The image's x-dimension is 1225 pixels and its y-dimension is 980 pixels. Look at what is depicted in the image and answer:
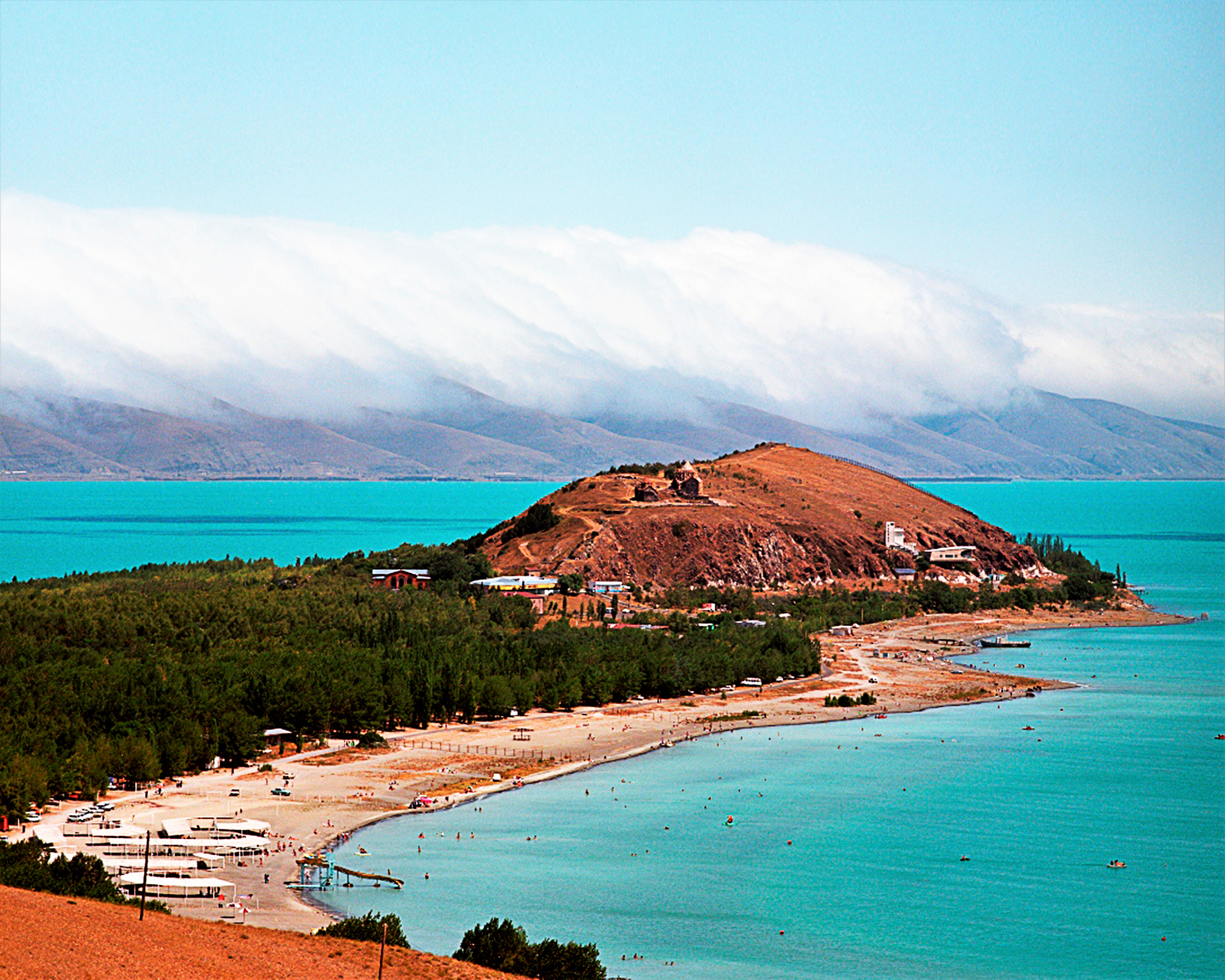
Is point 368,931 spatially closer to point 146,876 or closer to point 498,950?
point 498,950

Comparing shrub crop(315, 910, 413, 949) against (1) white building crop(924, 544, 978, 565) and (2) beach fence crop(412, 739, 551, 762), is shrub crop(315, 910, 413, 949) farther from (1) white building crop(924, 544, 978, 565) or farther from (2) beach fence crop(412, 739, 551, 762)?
(1) white building crop(924, 544, 978, 565)

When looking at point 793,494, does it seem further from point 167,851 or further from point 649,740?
point 167,851

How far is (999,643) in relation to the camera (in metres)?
143

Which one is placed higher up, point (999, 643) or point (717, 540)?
point (717, 540)

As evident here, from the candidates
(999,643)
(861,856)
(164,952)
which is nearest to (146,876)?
(164,952)

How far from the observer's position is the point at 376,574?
485ft

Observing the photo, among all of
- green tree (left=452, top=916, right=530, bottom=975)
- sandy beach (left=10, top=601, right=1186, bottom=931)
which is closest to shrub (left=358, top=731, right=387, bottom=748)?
sandy beach (left=10, top=601, right=1186, bottom=931)

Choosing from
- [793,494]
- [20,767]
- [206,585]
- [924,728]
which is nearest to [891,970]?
[20,767]

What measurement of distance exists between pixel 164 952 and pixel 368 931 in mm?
7729

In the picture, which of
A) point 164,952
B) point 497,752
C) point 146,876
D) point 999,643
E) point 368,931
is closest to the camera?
point 164,952

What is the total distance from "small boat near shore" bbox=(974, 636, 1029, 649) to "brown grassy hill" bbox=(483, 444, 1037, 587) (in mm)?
31185

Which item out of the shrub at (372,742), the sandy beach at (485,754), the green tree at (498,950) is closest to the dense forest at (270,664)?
the sandy beach at (485,754)

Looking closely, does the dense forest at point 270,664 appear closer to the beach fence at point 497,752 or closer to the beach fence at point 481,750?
the beach fence at point 481,750

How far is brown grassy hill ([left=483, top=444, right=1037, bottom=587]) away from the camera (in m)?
166
